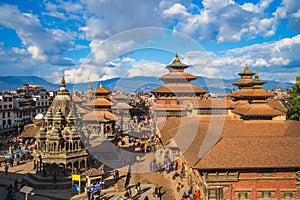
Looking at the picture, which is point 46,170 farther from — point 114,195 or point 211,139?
point 211,139

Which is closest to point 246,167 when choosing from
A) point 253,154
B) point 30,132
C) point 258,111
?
point 253,154

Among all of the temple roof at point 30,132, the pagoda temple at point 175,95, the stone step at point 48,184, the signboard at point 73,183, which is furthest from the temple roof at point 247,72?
the temple roof at point 30,132

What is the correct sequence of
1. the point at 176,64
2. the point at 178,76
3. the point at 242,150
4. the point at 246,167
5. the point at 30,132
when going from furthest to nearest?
the point at 30,132
the point at 176,64
the point at 178,76
the point at 242,150
the point at 246,167

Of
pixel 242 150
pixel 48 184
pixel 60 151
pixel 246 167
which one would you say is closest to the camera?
pixel 246 167

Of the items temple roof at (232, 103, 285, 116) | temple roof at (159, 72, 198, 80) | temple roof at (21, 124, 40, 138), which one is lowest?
temple roof at (21, 124, 40, 138)

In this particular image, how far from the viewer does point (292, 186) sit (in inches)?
658

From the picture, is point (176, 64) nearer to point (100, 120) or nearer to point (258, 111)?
point (100, 120)

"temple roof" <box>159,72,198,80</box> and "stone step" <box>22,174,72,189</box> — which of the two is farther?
"temple roof" <box>159,72,198,80</box>

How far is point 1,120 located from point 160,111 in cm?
3388

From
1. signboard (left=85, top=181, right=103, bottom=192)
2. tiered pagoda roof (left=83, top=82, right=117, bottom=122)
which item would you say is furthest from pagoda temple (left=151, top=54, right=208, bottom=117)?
signboard (left=85, top=181, right=103, bottom=192)

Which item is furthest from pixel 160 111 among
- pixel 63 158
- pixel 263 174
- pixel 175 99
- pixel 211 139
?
pixel 263 174

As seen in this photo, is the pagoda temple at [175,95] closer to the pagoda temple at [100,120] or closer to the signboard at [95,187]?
the pagoda temple at [100,120]

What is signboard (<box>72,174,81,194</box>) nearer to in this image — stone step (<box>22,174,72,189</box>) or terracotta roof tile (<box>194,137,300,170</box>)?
stone step (<box>22,174,72,189</box>)

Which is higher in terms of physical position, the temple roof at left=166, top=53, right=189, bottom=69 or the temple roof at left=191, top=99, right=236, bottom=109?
the temple roof at left=166, top=53, right=189, bottom=69
